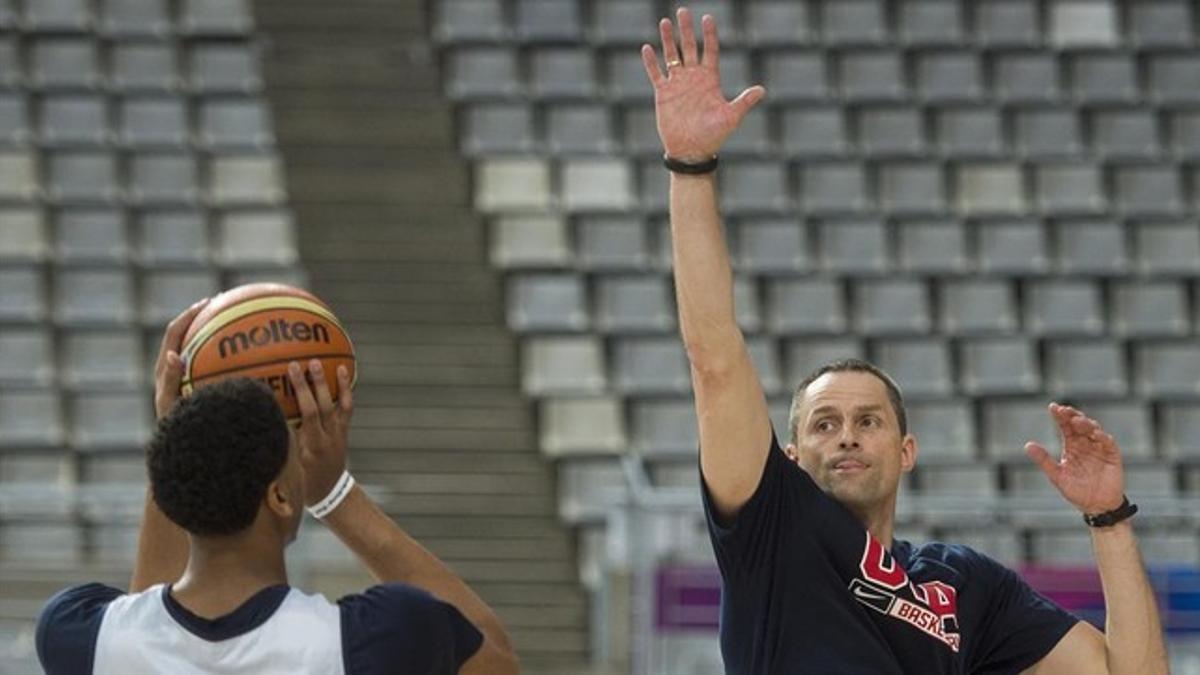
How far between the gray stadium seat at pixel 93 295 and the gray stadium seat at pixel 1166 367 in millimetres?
5539

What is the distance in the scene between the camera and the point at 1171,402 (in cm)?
1137

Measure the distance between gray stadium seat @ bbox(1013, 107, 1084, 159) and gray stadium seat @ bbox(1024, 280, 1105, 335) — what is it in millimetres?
1125

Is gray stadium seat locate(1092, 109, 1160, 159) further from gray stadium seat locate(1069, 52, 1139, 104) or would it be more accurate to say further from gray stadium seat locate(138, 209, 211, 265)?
gray stadium seat locate(138, 209, 211, 265)

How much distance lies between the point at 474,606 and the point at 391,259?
939 cm

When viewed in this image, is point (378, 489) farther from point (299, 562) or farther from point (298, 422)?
point (298, 422)

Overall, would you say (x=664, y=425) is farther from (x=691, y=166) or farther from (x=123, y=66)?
(x=691, y=166)

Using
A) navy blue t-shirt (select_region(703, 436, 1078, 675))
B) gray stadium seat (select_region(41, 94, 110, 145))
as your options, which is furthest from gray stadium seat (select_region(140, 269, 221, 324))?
navy blue t-shirt (select_region(703, 436, 1078, 675))

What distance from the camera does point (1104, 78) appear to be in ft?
43.0

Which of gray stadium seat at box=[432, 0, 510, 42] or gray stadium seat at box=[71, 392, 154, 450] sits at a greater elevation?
gray stadium seat at box=[432, 0, 510, 42]

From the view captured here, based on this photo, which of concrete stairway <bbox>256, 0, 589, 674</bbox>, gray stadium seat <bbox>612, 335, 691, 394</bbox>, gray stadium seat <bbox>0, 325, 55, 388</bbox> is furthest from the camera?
gray stadium seat <bbox>612, 335, 691, 394</bbox>

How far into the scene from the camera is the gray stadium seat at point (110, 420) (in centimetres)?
1081

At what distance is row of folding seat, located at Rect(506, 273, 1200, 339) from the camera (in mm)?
11523

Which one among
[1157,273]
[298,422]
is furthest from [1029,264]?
[298,422]

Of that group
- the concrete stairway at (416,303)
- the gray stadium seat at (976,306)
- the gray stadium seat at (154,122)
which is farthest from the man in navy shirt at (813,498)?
the gray stadium seat at (154,122)
